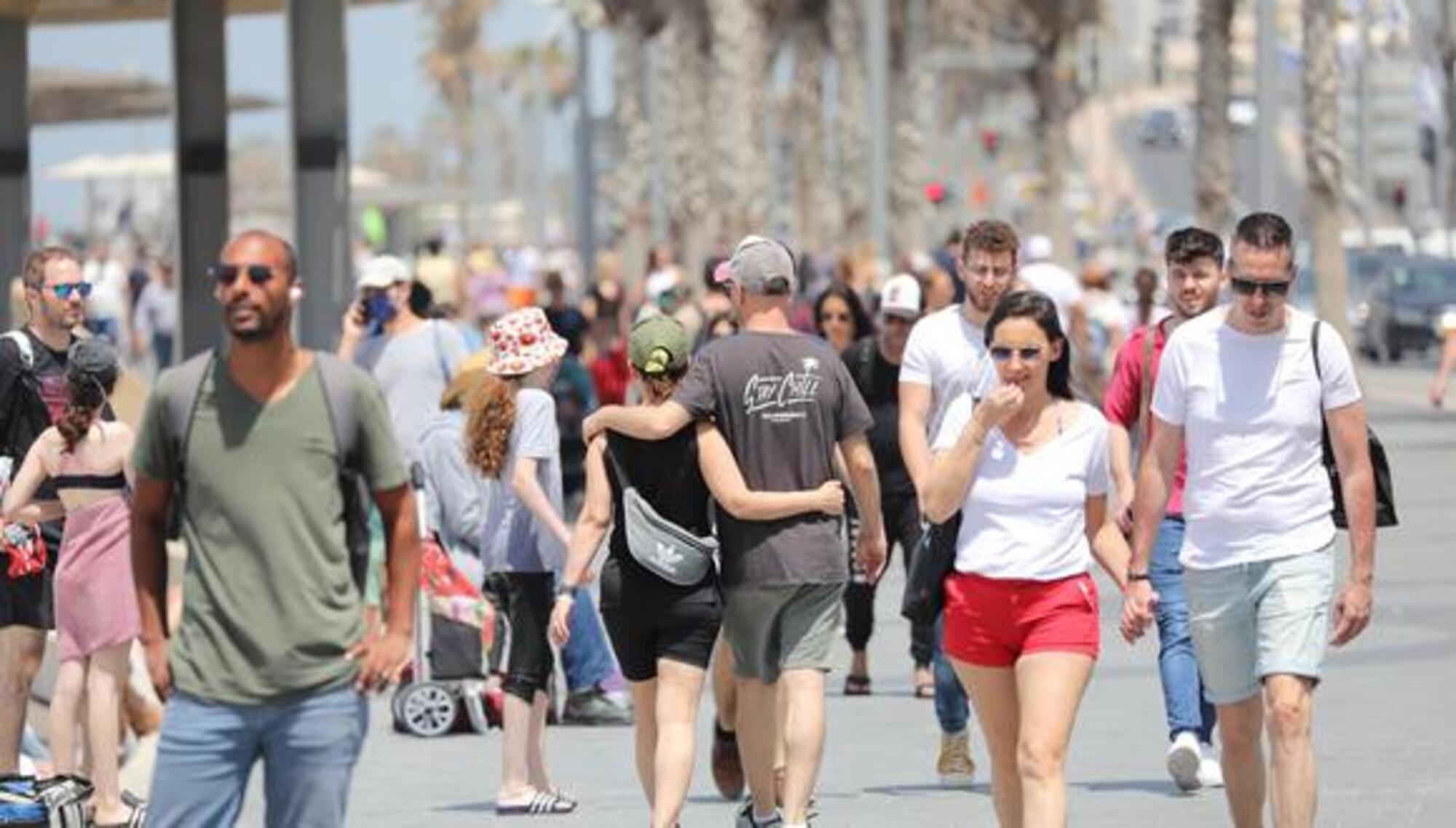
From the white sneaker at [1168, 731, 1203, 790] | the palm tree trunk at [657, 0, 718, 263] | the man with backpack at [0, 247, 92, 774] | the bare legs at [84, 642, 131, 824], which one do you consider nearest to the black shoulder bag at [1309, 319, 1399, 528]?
the white sneaker at [1168, 731, 1203, 790]

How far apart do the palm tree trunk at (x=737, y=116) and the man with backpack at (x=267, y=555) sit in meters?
36.7

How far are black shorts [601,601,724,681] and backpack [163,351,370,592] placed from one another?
114 inches

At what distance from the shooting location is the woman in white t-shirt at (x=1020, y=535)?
30.4 ft

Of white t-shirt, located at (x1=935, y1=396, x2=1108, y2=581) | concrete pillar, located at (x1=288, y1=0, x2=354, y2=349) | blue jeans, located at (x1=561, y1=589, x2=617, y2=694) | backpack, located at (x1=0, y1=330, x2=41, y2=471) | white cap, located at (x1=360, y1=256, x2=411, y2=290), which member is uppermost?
concrete pillar, located at (x1=288, y1=0, x2=354, y2=349)

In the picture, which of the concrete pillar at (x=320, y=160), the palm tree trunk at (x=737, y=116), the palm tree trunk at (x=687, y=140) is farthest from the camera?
the palm tree trunk at (x=687, y=140)

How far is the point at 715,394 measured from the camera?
10.5 meters

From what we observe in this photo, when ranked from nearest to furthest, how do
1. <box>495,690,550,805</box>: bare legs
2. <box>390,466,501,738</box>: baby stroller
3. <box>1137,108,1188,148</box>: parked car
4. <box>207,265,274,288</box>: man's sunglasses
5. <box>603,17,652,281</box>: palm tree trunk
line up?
1. <box>207,265,274,288</box>: man's sunglasses
2. <box>495,690,550,805</box>: bare legs
3. <box>390,466,501,738</box>: baby stroller
4. <box>603,17,652,281</box>: palm tree trunk
5. <box>1137,108,1188,148</box>: parked car

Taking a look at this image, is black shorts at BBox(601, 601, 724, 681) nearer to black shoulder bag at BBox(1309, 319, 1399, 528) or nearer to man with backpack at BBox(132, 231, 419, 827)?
black shoulder bag at BBox(1309, 319, 1399, 528)

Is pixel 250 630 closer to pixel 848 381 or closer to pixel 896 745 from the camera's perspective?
pixel 848 381

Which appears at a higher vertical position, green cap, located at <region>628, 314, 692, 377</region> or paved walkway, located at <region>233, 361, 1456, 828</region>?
green cap, located at <region>628, 314, 692, 377</region>

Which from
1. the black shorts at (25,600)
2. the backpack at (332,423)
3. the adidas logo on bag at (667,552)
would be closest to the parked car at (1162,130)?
the black shorts at (25,600)

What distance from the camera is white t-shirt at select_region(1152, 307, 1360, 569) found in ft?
30.8

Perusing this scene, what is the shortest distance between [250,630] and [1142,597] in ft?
9.60

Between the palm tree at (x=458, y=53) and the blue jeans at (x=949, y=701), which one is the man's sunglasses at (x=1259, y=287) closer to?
the blue jeans at (x=949, y=701)
